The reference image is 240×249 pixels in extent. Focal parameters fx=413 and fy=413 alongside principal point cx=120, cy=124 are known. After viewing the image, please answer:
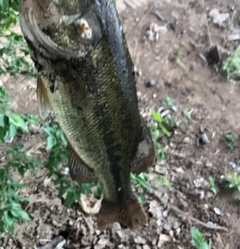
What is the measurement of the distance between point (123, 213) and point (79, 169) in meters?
0.35

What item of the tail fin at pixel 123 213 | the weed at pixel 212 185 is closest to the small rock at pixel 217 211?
the weed at pixel 212 185

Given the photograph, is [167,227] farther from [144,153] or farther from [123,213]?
[144,153]

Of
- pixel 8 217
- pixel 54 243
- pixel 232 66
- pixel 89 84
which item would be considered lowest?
pixel 54 243

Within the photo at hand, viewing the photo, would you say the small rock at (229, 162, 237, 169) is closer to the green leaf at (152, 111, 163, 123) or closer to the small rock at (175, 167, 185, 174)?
the small rock at (175, 167, 185, 174)

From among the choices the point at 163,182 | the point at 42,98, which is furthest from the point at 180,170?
the point at 42,98

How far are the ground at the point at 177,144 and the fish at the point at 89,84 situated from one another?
2.96ft

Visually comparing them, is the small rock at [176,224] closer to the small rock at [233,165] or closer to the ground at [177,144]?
the ground at [177,144]

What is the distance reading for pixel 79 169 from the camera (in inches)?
59.5

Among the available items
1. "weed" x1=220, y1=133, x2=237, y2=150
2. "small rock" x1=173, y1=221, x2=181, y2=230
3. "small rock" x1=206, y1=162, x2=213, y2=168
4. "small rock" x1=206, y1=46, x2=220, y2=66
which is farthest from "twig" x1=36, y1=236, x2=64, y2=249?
"small rock" x1=206, y1=46, x2=220, y2=66

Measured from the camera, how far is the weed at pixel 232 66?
344 cm

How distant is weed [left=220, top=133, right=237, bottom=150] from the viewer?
2979 millimetres

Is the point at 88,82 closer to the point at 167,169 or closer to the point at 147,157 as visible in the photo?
the point at 147,157

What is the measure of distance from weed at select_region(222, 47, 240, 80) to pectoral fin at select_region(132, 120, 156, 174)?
2150 millimetres

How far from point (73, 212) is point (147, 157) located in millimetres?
1067
